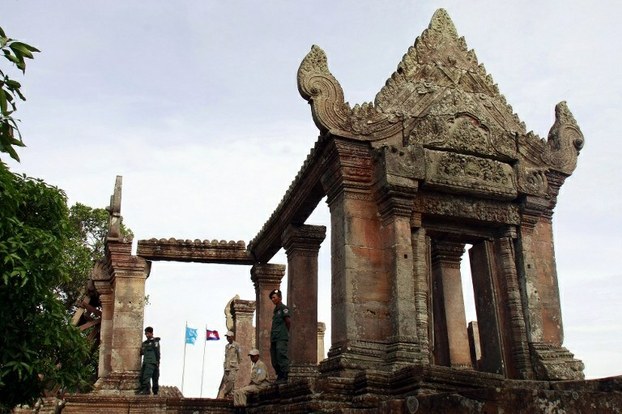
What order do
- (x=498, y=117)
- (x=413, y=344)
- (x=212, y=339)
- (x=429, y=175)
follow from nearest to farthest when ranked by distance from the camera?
(x=413, y=344) → (x=429, y=175) → (x=498, y=117) → (x=212, y=339)

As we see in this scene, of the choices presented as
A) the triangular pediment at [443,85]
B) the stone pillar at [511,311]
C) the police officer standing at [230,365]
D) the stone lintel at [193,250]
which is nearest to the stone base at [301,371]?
the stone pillar at [511,311]

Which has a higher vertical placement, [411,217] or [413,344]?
[411,217]

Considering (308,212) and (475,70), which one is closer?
(475,70)

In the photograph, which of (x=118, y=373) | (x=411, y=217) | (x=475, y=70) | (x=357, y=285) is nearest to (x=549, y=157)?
(x=475, y=70)

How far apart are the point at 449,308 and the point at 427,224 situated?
2.37 metres

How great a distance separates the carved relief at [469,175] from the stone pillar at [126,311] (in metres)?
9.81

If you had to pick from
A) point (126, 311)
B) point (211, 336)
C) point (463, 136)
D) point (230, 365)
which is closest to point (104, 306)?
point (126, 311)

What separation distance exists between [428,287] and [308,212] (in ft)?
11.0

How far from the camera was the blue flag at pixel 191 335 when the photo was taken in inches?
1259

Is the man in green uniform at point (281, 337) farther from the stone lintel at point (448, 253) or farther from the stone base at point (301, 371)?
the stone lintel at point (448, 253)

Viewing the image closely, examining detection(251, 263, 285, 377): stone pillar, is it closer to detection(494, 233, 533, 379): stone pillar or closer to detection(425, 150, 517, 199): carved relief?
detection(494, 233, 533, 379): stone pillar

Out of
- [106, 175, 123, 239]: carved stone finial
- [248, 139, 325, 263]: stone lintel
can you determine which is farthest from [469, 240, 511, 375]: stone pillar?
[106, 175, 123, 239]: carved stone finial

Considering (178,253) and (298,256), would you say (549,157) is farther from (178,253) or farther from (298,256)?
(178,253)

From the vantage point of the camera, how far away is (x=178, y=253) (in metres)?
17.6
